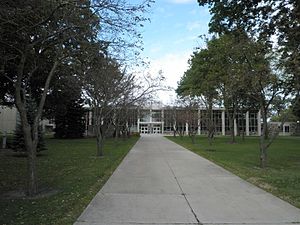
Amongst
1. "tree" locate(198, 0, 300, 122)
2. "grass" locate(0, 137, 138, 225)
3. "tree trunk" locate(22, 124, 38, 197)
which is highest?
"tree" locate(198, 0, 300, 122)

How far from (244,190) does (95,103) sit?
13.4 metres

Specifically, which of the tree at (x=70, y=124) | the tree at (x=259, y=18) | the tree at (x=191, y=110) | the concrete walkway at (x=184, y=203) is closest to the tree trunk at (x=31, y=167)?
the concrete walkway at (x=184, y=203)

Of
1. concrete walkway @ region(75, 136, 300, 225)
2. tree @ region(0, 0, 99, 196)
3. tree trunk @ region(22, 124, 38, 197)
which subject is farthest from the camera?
tree trunk @ region(22, 124, 38, 197)

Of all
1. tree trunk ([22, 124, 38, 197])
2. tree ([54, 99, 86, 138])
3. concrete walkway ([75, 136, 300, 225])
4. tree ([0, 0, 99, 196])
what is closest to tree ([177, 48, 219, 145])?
concrete walkway ([75, 136, 300, 225])

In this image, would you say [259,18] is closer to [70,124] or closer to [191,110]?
[191,110]

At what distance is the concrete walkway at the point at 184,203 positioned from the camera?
7.01 metres

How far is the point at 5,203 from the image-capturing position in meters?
8.58

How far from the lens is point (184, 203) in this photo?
28.0 feet

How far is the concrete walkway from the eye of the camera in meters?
7.01

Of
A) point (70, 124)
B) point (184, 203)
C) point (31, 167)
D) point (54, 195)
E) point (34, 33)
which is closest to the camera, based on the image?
point (184, 203)

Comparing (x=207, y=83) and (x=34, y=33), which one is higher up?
(x=207, y=83)

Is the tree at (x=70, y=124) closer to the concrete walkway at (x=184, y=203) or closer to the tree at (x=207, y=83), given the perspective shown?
the tree at (x=207, y=83)

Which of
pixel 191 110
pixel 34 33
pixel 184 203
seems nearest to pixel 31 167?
pixel 34 33

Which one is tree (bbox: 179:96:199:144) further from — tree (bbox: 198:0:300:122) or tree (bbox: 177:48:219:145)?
tree (bbox: 198:0:300:122)
